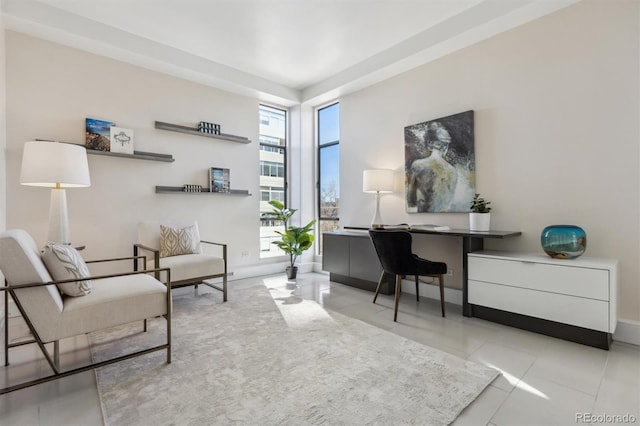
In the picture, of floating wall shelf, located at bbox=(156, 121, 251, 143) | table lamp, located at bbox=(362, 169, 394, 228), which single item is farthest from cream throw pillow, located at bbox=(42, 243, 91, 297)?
table lamp, located at bbox=(362, 169, 394, 228)

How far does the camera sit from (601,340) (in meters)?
2.23

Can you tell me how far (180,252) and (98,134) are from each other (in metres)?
1.60

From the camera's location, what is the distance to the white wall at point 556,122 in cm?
242

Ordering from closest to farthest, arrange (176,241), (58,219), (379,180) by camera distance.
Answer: (58,219)
(176,241)
(379,180)

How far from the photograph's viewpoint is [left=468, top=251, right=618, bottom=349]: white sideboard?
7.19ft

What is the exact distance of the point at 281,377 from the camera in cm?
189

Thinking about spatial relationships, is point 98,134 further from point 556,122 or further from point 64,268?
point 556,122

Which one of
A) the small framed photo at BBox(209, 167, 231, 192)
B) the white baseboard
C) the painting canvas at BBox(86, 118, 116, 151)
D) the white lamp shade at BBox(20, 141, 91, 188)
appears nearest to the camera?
the white baseboard

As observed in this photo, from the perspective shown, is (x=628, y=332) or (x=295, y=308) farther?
(x=295, y=308)

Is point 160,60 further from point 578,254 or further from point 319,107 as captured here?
point 578,254

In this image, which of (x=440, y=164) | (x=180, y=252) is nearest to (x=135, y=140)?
(x=180, y=252)

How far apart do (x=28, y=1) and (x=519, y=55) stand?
186 inches

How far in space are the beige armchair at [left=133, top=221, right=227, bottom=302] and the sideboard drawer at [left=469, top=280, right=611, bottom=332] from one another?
8.77ft

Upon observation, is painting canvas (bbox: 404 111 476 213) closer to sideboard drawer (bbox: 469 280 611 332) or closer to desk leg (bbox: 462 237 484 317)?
desk leg (bbox: 462 237 484 317)
